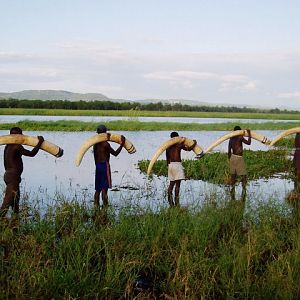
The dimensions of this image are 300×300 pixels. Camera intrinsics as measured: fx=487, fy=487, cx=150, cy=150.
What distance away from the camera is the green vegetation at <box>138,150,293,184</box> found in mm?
15560

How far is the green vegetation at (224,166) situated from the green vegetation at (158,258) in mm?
6430

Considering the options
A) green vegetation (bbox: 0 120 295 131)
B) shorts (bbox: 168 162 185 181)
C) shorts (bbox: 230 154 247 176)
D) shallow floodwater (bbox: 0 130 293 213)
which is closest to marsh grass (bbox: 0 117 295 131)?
green vegetation (bbox: 0 120 295 131)

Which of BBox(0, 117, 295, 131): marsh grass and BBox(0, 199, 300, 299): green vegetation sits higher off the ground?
BBox(0, 117, 295, 131): marsh grass

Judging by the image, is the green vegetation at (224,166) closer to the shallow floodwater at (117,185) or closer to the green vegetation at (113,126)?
the shallow floodwater at (117,185)

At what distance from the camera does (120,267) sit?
17.5 ft

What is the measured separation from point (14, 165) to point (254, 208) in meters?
4.41

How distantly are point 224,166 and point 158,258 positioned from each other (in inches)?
406

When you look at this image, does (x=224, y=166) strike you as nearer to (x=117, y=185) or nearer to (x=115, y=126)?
(x=117, y=185)

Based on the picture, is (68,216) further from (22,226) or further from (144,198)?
(144,198)

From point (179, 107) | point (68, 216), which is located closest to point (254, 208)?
point (68, 216)

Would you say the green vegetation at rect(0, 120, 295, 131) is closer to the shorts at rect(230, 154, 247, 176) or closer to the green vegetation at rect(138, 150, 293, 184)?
the green vegetation at rect(138, 150, 293, 184)

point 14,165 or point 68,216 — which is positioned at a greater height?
point 14,165

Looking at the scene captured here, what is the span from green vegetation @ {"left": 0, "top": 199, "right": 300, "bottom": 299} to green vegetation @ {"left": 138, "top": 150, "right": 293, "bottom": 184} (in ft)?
21.1

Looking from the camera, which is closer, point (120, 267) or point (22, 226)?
point (120, 267)
